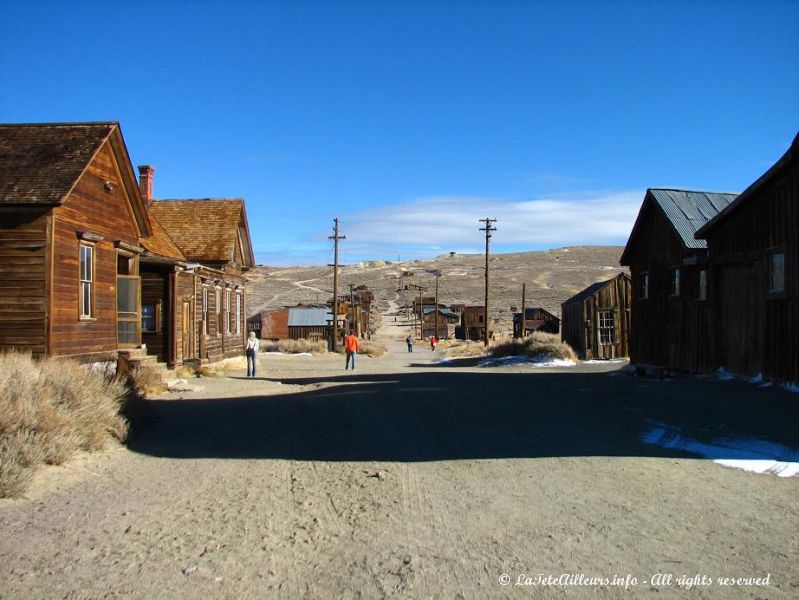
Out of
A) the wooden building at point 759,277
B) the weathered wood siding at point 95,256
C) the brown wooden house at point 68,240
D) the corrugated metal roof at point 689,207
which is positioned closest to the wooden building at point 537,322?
the corrugated metal roof at point 689,207

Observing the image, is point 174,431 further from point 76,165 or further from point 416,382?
point 416,382

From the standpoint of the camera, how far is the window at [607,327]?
107 ft

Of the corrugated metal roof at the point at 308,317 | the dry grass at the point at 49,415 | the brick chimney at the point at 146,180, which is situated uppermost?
the brick chimney at the point at 146,180

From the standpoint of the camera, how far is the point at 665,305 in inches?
760

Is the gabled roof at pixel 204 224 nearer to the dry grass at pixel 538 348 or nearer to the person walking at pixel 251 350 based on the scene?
the person walking at pixel 251 350

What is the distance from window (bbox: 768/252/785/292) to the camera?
13.4m

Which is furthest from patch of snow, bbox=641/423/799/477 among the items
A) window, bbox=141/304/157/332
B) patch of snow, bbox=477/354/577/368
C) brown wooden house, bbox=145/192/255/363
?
patch of snow, bbox=477/354/577/368

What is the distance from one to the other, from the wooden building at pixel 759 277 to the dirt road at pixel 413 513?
2.36 meters

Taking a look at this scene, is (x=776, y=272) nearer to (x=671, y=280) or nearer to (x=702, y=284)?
(x=702, y=284)

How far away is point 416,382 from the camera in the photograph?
1852 cm

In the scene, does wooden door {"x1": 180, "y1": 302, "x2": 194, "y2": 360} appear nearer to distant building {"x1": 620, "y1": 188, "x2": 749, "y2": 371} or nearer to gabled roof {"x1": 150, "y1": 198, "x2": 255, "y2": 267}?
gabled roof {"x1": 150, "y1": 198, "x2": 255, "y2": 267}

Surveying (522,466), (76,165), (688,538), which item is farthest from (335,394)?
(688,538)

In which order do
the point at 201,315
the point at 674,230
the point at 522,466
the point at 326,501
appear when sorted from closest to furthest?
1. the point at 326,501
2. the point at 522,466
3. the point at 674,230
4. the point at 201,315

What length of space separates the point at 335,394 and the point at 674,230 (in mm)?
9895
